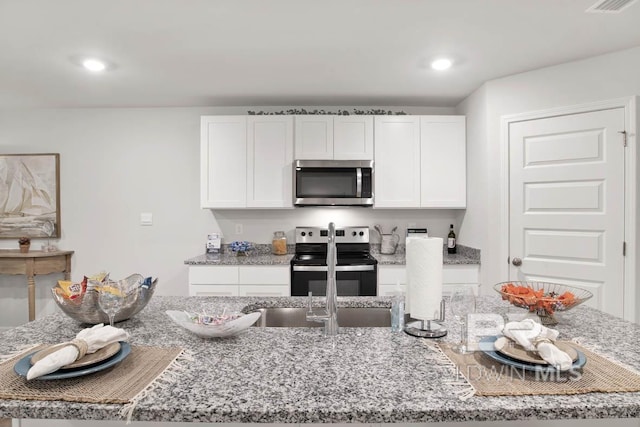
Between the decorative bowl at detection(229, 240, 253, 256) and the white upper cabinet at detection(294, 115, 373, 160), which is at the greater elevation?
the white upper cabinet at detection(294, 115, 373, 160)

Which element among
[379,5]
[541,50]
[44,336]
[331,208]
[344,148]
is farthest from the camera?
[331,208]

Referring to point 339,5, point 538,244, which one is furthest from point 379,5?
point 538,244

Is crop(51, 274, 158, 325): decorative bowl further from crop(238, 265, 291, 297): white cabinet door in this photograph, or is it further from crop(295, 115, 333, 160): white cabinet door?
crop(295, 115, 333, 160): white cabinet door

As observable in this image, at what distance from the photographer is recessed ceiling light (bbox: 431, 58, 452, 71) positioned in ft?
8.45

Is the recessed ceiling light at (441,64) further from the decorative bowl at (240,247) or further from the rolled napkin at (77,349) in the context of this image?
the rolled napkin at (77,349)

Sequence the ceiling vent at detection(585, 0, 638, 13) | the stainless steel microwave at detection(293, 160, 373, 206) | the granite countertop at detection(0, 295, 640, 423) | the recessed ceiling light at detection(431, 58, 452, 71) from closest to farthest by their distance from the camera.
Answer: the granite countertop at detection(0, 295, 640, 423), the ceiling vent at detection(585, 0, 638, 13), the recessed ceiling light at detection(431, 58, 452, 71), the stainless steel microwave at detection(293, 160, 373, 206)

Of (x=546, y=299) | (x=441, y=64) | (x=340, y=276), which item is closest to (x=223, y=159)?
(x=340, y=276)

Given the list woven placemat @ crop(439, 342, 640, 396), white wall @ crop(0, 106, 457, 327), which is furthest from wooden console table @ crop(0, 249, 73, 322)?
woven placemat @ crop(439, 342, 640, 396)

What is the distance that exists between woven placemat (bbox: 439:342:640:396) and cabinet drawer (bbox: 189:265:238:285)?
239cm

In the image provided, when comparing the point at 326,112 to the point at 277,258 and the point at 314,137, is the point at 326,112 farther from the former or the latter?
the point at 277,258

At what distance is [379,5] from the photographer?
75.0 inches

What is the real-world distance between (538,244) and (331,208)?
1.80 meters

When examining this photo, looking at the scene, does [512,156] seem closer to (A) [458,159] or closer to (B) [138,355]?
(A) [458,159]

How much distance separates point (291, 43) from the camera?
2334 millimetres
